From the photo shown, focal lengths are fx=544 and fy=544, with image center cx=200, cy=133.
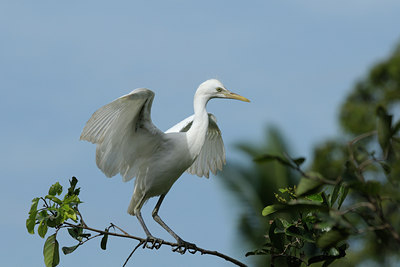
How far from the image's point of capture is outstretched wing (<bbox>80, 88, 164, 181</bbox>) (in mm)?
5223

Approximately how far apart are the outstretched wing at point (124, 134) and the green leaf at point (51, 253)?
150cm

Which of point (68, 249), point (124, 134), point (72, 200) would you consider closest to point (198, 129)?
point (124, 134)

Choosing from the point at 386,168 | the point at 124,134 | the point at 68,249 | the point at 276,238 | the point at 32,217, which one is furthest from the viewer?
the point at 124,134

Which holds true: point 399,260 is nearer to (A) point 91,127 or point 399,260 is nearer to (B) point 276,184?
(B) point 276,184

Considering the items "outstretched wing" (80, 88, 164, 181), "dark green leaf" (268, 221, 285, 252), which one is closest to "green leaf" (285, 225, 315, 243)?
"dark green leaf" (268, 221, 285, 252)

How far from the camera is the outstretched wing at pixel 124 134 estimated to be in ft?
17.1

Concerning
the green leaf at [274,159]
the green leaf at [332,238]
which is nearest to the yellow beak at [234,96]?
the green leaf at [332,238]

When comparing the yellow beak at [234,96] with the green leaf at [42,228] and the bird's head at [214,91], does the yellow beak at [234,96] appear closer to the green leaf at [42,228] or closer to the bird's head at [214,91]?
the bird's head at [214,91]

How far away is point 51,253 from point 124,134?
1.86 meters

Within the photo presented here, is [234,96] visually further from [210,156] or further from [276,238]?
[276,238]

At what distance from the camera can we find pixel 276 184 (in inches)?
496

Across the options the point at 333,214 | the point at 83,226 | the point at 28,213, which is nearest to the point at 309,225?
the point at 333,214

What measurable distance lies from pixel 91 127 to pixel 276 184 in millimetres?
7946

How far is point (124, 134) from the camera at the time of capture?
5.58 meters
